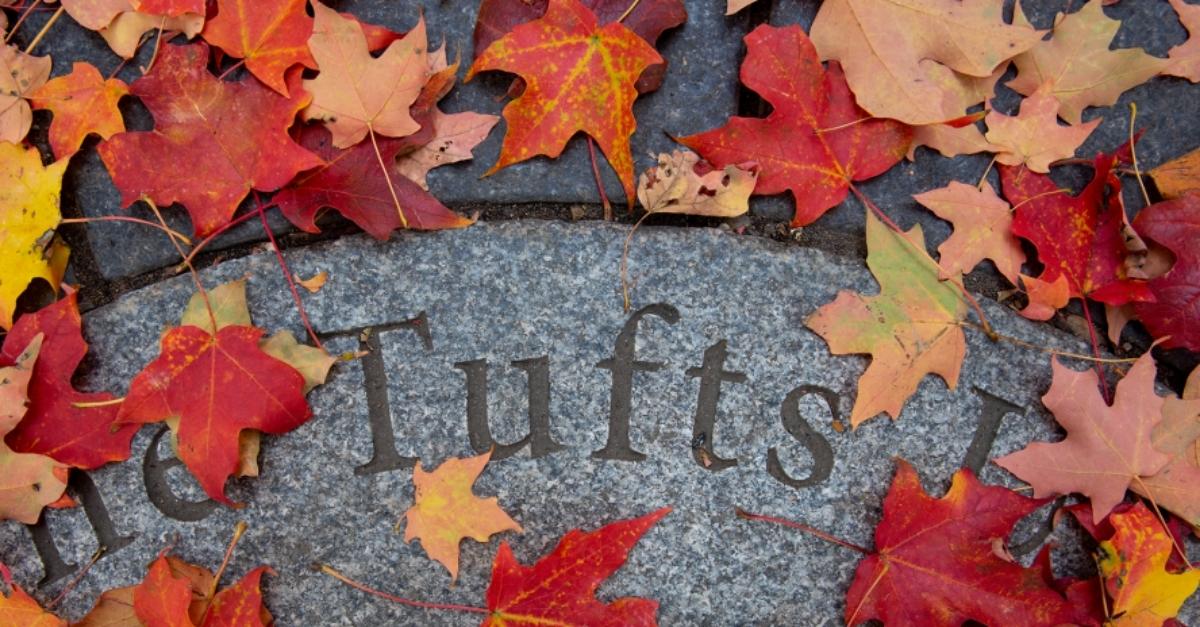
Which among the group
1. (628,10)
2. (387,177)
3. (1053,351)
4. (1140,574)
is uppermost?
(628,10)

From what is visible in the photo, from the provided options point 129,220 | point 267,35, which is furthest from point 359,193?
point 129,220

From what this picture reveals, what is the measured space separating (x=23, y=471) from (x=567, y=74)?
3.50 ft

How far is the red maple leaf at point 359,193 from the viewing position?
142 centimetres

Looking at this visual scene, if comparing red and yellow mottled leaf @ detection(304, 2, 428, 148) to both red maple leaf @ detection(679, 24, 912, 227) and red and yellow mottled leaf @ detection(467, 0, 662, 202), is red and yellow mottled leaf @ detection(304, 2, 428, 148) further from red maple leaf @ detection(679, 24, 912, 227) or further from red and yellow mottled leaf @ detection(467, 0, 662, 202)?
red maple leaf @ detection(679, 24, 912, 227)

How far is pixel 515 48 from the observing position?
1.42 m

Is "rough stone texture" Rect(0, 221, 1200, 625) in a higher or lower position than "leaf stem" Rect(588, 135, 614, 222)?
lower

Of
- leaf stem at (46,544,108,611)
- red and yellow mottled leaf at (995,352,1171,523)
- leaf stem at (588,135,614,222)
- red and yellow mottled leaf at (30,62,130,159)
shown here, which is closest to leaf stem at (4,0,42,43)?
red and yellow mottled leaf at (30,62,130,159)

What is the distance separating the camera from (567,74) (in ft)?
4.65

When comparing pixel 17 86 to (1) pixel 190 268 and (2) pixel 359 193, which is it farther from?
(2) pixel 359 193

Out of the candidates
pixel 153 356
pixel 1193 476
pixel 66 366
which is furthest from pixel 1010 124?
pixel 66 366

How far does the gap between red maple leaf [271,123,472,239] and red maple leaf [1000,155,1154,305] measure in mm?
936

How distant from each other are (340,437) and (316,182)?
41cm

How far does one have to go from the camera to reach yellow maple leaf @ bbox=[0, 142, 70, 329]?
4.66 feet

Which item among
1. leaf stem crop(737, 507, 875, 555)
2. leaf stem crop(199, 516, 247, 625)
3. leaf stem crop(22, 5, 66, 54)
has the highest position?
leaf stem crop(22, 5, 66, 54)
